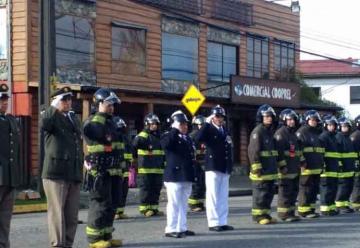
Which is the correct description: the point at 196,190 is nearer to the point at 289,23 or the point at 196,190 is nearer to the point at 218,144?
the point at 218,144

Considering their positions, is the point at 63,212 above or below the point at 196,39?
below

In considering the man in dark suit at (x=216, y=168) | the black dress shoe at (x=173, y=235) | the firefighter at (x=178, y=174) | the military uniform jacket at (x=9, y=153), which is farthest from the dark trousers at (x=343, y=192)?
the military uniform jacket at (x=9, y=153)

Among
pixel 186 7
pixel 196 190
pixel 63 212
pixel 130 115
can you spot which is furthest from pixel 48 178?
pixel 186 7

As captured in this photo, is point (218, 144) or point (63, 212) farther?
point (218, 144)

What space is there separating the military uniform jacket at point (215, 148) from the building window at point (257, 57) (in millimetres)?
19809

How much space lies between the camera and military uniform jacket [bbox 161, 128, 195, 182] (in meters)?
12.0

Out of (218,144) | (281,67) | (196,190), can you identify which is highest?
(281,67)

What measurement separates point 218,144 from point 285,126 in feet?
6.12

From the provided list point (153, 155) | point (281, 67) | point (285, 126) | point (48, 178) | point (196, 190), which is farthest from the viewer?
point (281, 67)

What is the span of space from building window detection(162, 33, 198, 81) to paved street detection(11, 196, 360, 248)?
1372cm

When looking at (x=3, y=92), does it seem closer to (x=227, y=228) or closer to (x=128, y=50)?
(x=227, y=228)

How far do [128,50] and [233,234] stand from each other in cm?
1512

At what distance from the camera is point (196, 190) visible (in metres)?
16.8

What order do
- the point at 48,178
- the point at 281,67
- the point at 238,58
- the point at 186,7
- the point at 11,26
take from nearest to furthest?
the point at 48,178
the point at 11,26
the point at 186,7
the point at 238,58
the point at 281,67
